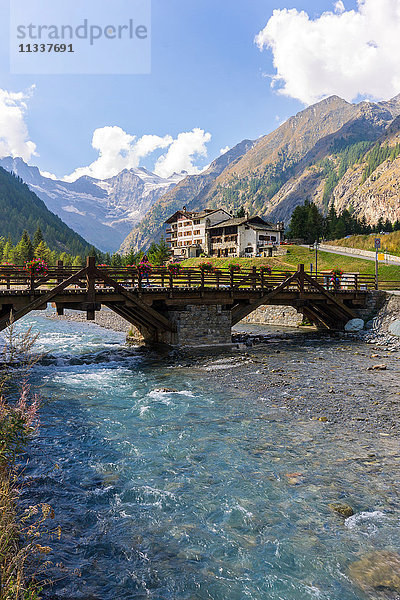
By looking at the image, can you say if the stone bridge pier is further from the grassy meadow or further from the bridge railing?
the grassy meadow

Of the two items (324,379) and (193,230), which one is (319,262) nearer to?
(193,230)

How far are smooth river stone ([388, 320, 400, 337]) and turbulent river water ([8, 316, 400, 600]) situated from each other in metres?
20.6

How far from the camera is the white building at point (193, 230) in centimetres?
12294

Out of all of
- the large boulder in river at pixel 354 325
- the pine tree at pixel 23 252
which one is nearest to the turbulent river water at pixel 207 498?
the large boulder in river at pixel 354 325

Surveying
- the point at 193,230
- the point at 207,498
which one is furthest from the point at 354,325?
the point at 193,230

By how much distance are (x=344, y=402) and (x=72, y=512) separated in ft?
35.5

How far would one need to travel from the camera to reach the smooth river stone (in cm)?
3128

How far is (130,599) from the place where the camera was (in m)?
5.83

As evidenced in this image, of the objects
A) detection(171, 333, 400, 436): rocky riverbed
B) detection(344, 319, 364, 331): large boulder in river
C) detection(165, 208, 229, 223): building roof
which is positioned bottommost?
detection(171, 333, 400, 436): rocky riverbed

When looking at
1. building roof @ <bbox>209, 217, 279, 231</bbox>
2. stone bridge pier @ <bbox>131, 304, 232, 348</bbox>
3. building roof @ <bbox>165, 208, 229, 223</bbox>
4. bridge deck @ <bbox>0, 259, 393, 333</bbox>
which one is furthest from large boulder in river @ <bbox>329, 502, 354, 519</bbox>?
building roof @ <bbox>165, 208, 229, 223</bbox>

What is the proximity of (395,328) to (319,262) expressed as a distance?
46208mm

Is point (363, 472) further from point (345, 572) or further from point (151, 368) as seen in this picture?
point (151, 368)

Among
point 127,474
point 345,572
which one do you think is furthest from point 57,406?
point 345,572

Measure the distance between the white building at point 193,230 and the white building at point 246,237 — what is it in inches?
281
